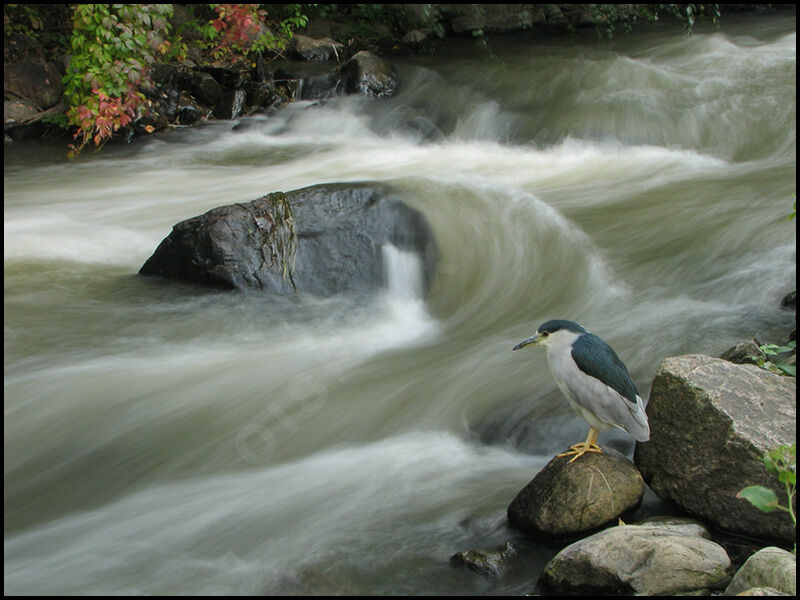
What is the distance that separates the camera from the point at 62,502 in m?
3.64

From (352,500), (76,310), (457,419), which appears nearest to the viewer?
(352,500)

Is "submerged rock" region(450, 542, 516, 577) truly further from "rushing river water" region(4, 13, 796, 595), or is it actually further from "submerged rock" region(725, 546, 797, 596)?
"submerged rock" region(725, 546, 797, 596)

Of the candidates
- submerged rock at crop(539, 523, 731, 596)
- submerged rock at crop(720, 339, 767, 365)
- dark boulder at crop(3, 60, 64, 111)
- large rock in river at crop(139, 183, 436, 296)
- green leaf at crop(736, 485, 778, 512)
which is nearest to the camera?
green leaf at crop(736, 485, 778, 512)

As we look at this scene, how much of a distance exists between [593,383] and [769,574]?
0.96 meters

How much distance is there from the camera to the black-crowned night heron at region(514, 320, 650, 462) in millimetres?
3197

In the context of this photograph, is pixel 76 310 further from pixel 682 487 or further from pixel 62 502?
pixel 682 487

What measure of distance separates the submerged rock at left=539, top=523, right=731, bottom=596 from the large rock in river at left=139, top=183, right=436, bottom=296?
2.85m

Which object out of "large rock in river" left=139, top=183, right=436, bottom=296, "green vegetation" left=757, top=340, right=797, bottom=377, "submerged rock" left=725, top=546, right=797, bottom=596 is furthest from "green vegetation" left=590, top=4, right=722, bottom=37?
"submerged rock" left=725, top=546, right=797, bottom=596

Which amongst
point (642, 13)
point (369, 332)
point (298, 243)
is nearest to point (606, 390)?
point (369, 332)

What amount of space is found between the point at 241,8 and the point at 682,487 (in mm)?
9166

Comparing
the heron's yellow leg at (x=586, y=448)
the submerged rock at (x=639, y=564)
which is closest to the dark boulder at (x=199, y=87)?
the heron's yellow leg at (x=586, y=448)

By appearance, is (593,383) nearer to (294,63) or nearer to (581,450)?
(581,450)

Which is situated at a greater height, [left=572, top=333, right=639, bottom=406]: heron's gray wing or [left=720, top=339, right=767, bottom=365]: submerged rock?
[left=572, top=333, right=639, bottom=406]: heron's gray wing

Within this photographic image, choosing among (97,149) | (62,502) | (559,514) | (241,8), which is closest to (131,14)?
(97,149)
